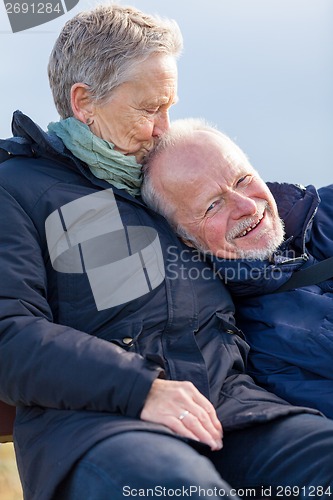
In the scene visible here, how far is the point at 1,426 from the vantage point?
269cm

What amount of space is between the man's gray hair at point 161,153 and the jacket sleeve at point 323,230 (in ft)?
1.71

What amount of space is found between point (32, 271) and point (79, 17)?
3.86 feet

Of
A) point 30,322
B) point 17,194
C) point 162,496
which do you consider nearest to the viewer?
point 162,496

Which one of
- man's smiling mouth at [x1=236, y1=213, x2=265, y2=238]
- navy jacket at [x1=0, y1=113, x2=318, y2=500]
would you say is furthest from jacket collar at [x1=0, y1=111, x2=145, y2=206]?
man's smiling mouth at [x1=236, y1=213, x2=265, y2=238]

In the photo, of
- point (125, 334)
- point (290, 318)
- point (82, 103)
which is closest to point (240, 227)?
point (290, 318)

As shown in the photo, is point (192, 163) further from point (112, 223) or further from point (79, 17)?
point (79, 17)

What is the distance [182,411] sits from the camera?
2100 millimetres

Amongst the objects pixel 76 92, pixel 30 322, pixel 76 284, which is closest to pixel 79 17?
pixel 76 92

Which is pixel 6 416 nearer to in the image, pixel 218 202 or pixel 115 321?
pixel 115 321

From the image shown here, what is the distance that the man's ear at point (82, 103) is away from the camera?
9.55ft

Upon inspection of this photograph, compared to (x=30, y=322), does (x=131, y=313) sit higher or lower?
lower

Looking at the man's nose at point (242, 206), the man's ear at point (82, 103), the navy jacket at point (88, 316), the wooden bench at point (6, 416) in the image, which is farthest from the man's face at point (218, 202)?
the wooden bench at point (6, 416)

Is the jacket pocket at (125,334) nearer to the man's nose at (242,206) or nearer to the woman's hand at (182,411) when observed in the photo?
the woman's hand at (182,411)

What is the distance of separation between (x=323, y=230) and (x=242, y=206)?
1.46 ft
